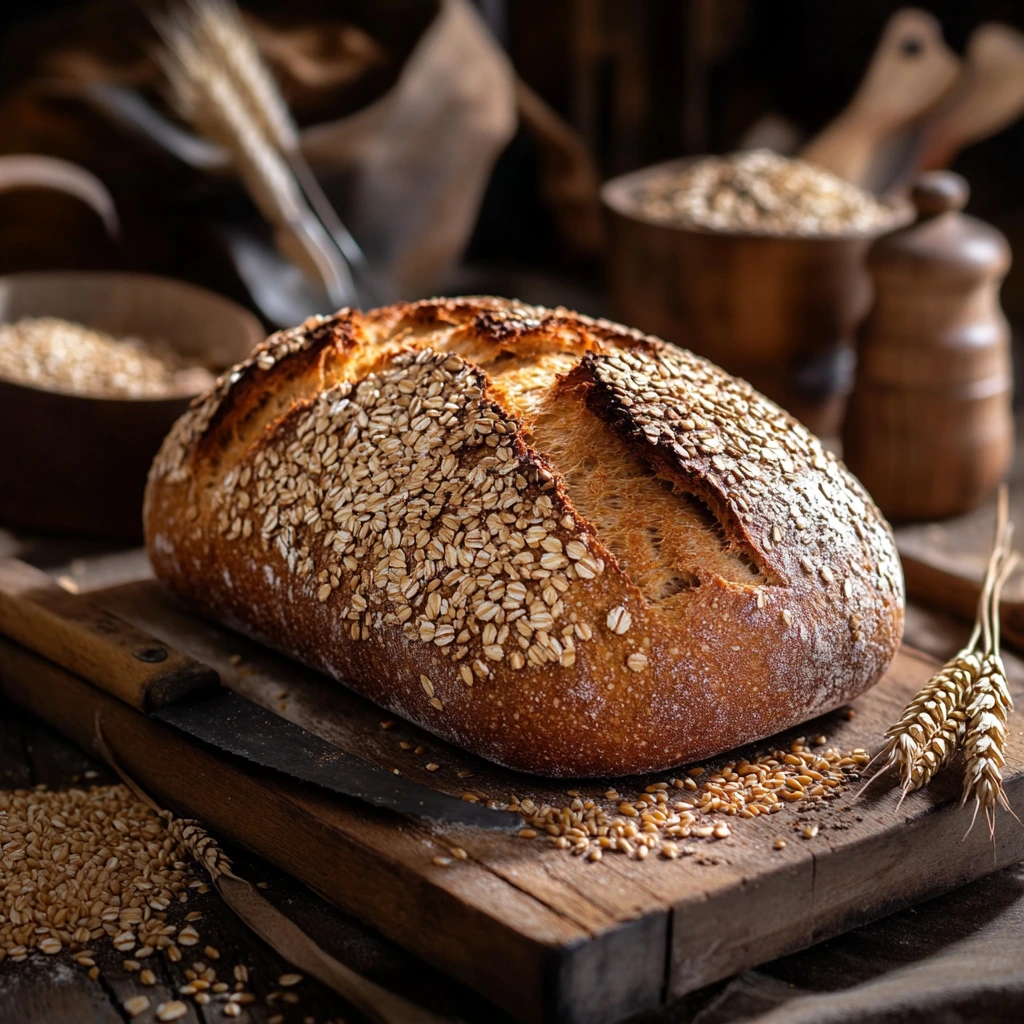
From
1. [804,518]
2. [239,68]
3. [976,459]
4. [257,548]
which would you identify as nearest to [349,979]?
[257,548]

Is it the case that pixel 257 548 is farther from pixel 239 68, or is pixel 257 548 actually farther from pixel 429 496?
pixel 239 68

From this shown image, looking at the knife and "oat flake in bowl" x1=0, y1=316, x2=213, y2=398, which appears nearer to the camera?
the knife

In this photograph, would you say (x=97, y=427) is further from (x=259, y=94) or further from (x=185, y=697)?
(x=259, y=94)

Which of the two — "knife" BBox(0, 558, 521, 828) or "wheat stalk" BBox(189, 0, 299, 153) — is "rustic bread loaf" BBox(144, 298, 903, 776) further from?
"wheat stalk" BBox(189, 0, 299, 153)

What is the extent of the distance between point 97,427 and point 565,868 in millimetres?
1235

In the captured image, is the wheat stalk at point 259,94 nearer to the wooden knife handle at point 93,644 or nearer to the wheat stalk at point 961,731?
the wooden knife handle at point 93,644

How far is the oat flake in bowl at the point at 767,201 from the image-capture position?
8.77 feet

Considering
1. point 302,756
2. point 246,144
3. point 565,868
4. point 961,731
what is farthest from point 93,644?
point 246,144

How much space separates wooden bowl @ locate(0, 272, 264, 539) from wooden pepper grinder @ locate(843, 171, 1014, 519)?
1.12 m

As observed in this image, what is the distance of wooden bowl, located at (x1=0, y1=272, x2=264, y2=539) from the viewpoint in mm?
2186

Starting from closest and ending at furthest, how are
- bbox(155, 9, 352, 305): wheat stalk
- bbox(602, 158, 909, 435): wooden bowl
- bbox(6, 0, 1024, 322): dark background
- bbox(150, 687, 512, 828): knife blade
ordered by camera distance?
1. bbox(150, 687, 512, 828): knife blade
2. bbox(602, 158, 909, 435): wooden bowl
3. bbox(155, 9, 352, 305): wheat stalk
4. bbox(6, 0, 1024, 322): dark background

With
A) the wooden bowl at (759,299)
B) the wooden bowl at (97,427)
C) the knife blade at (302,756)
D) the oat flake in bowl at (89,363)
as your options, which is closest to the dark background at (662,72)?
the wooden bowl at (759,299)

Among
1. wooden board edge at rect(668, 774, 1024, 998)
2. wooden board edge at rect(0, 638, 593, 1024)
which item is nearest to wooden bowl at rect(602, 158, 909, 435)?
wooden board edge at rect(668, 774, 1024, 998)

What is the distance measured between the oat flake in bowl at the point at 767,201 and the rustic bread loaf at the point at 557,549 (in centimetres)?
99
